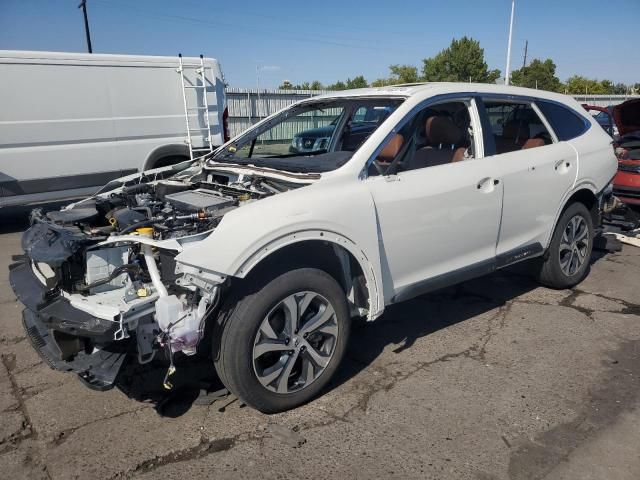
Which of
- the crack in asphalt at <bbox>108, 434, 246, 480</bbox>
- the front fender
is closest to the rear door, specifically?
the front fender

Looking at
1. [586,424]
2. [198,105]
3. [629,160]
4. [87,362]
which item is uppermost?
[198,105]

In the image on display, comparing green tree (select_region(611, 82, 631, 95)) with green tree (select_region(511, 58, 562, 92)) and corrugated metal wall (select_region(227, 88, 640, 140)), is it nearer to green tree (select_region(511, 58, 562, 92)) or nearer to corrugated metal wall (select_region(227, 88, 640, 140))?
green tree (select_region(511, 58, 562, 92))

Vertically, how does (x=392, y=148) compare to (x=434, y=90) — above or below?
below

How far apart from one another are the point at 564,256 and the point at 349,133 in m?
2.38

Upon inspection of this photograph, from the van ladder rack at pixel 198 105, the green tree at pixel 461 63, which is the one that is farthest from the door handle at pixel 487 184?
the green tree at pixel 461 63

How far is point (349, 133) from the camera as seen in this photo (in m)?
4.16

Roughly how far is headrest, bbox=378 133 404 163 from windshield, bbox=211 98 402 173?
0.15 m

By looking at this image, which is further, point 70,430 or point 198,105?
point 198,105

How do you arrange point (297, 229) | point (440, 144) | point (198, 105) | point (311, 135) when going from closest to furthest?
point (297, 229), point (440, 144), point (311, 135), point (198, 105)

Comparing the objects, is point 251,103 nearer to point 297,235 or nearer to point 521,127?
point 521,127

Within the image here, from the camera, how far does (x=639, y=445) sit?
9.00 ft

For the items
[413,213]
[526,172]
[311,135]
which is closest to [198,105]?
[311,135]

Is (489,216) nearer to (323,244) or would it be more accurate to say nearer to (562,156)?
(562,156)

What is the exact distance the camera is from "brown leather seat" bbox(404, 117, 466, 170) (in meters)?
3.82
